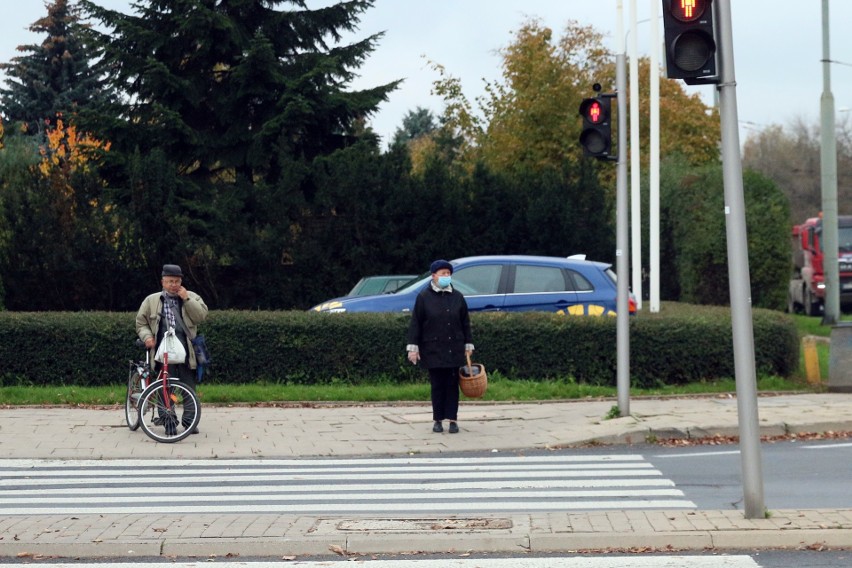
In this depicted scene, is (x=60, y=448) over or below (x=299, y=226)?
below

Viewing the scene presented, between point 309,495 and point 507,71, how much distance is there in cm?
3437

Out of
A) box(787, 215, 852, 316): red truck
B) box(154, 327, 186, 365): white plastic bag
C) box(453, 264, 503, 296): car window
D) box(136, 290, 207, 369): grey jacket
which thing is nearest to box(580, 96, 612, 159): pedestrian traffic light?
box(136, 290, 207, 369): grey jacket

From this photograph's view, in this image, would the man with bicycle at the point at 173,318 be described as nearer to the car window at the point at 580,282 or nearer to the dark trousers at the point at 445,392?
the dark trousers at the point at 445,392

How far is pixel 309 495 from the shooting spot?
9.72m

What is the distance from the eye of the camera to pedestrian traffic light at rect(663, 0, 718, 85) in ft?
25.5

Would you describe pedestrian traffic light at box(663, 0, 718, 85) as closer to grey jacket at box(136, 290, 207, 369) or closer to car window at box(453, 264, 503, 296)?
grey jacket at box(136, 290, 207, 369)

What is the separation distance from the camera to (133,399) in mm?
13672

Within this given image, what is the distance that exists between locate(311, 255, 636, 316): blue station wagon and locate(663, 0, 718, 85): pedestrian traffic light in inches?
419

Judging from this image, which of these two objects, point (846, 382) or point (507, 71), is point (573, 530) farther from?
point (507, 71)

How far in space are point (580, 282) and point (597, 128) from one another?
5205mm

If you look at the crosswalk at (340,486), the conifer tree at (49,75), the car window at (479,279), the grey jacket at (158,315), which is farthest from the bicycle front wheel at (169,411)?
the conifer tree at (49,75)

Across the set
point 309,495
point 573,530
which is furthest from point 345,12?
point 573,530

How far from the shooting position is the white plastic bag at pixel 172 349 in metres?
13.1

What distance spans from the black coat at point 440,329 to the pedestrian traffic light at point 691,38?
602 cm
